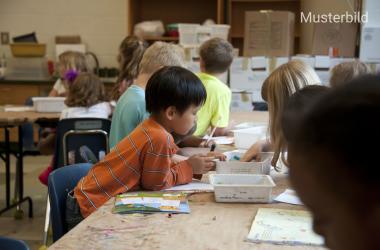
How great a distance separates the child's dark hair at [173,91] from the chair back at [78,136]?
1.39 meters

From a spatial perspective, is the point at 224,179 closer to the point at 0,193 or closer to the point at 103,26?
the point at 0,193

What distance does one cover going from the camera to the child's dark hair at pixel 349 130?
449mm

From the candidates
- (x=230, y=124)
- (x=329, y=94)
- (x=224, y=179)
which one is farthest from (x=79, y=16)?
(x=329, y=94)

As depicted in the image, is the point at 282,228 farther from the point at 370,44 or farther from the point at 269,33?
the point at 269,33

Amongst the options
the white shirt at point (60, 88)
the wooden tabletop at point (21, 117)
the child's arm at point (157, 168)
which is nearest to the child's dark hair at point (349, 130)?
the child's arm at point (157, 168)

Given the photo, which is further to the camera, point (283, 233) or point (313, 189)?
point (283, 233)

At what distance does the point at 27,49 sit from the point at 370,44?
400 cm

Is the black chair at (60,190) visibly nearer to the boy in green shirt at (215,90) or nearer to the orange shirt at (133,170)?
the orange shirt at (133,170)

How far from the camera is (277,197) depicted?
1725 millimetres

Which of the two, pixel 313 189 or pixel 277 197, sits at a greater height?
pixel 313 189

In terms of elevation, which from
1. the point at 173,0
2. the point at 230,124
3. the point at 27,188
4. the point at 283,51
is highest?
the point at 173,0

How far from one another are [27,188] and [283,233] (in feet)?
12.4

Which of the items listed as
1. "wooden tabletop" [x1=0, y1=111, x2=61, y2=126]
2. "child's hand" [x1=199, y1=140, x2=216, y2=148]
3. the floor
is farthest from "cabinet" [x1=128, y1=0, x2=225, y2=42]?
"child's hand" [x1=199, y1=140, x2=216, y2=148]

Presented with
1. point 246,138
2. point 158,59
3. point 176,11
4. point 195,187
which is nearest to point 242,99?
point 176,11
